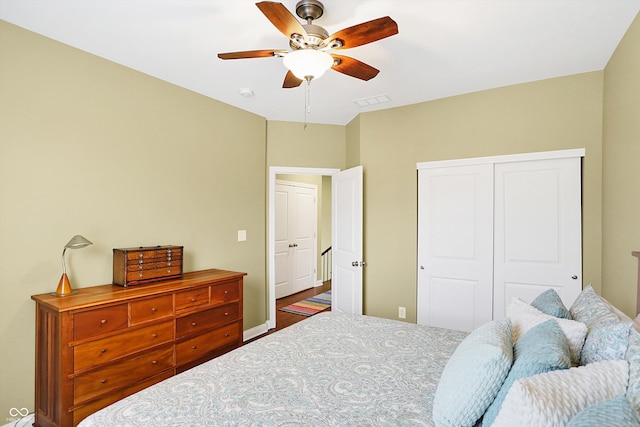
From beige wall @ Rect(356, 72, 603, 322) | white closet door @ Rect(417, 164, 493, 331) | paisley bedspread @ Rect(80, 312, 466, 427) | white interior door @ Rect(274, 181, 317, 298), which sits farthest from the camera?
white interior door @ Rect(274, 181, 317, 298)

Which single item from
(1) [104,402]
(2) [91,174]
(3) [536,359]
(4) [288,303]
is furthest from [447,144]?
(1) [104,402]

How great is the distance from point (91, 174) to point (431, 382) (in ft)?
8.95

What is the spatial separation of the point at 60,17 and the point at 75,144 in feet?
Result: 2.75

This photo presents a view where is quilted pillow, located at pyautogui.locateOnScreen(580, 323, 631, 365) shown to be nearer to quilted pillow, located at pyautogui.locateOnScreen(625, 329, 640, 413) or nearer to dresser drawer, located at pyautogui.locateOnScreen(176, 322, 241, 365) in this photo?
quilted pillow, located at pyautogui.locateOnScreen(625, 329, 640, 413)

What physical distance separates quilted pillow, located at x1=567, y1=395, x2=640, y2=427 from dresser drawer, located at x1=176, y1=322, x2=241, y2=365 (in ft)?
8.69

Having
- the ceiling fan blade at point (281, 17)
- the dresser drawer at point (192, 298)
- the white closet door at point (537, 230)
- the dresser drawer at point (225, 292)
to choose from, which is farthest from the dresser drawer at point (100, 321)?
the white closet door at point (537, 230)

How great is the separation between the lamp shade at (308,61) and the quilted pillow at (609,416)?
1793 mm

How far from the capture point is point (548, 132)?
3.08 metres

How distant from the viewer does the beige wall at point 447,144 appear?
2.93 m

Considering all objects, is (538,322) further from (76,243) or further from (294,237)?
(294,237)

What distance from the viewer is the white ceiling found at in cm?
203

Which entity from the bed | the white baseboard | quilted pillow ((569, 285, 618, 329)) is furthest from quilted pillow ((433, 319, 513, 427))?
the white baseboard

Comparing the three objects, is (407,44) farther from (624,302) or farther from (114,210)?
(114,210)

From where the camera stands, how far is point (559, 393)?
2.86ft
